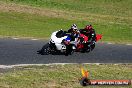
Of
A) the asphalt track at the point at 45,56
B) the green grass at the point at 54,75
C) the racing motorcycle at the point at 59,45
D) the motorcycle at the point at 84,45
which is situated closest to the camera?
the green grass at the point at 54,75

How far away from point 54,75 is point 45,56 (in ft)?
15.5

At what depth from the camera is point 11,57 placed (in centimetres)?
1866

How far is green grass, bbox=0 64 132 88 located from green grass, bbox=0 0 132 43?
10.3 m

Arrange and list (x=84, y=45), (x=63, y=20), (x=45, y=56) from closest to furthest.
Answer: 1. (x=45, y=56)
2. (x=84, y=45)
3. (x=63, y=20)

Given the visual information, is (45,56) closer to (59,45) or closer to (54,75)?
(59,45)

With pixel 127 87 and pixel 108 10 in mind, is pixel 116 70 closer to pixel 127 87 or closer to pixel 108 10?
pixel 127 87

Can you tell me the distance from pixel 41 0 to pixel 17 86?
1459 inches

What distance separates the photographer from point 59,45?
2016cm

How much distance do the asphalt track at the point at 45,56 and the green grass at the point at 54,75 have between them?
1614 millimetres

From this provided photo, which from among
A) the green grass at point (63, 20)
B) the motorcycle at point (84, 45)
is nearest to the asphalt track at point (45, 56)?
the motorcycle at point (84, 45)

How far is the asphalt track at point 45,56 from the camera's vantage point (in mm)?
18531

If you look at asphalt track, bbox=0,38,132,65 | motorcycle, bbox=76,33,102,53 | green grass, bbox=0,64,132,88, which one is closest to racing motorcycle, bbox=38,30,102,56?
asphalt track, bbox=0,38,132,65

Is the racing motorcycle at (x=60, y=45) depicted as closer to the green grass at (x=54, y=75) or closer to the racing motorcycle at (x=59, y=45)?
the racing motorcycle at (x=59, y=45)

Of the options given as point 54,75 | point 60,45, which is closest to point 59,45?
point 60,45
